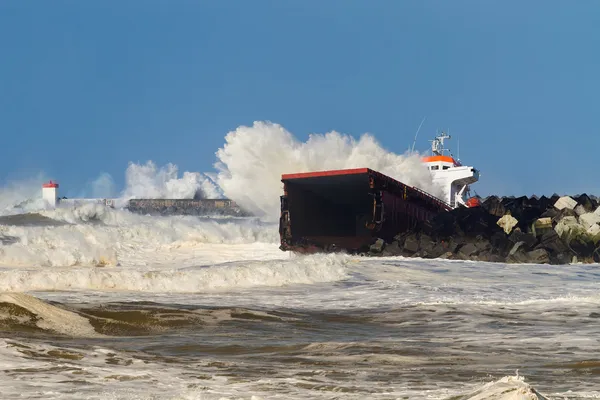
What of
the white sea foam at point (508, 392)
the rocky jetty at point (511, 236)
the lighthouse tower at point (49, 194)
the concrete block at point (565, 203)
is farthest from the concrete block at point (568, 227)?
the lighthouse tower at point (49, 194)

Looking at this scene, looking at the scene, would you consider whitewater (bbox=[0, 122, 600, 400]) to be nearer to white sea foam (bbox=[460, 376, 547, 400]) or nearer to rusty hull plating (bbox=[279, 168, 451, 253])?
white sea foam (bbox=[460, 376, 547, 400])

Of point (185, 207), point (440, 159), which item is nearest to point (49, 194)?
A: point (185, 207)

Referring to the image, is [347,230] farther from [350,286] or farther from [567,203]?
[350,286]

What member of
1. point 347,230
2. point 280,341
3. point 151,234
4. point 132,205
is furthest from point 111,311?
point 132,205

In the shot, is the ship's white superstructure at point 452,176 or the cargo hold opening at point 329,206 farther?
the ship's white superstructure at point 452,176

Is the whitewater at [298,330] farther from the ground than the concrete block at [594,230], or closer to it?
closer to it

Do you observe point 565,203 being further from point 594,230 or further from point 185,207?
point 185,207

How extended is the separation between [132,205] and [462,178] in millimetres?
79084

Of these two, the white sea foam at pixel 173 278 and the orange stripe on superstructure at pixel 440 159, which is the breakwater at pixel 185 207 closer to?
the orange stripe on superstructure at pixel 440 159

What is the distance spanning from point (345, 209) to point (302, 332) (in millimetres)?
23868

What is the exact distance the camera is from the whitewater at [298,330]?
6.39 meters

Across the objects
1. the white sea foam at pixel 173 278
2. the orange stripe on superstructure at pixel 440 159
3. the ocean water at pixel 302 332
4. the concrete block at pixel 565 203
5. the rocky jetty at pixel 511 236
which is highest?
the orange stripe on superstructure at pixel 440 159

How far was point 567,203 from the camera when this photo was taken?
3284 cm

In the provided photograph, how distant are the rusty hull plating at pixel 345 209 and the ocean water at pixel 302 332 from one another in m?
7.10
